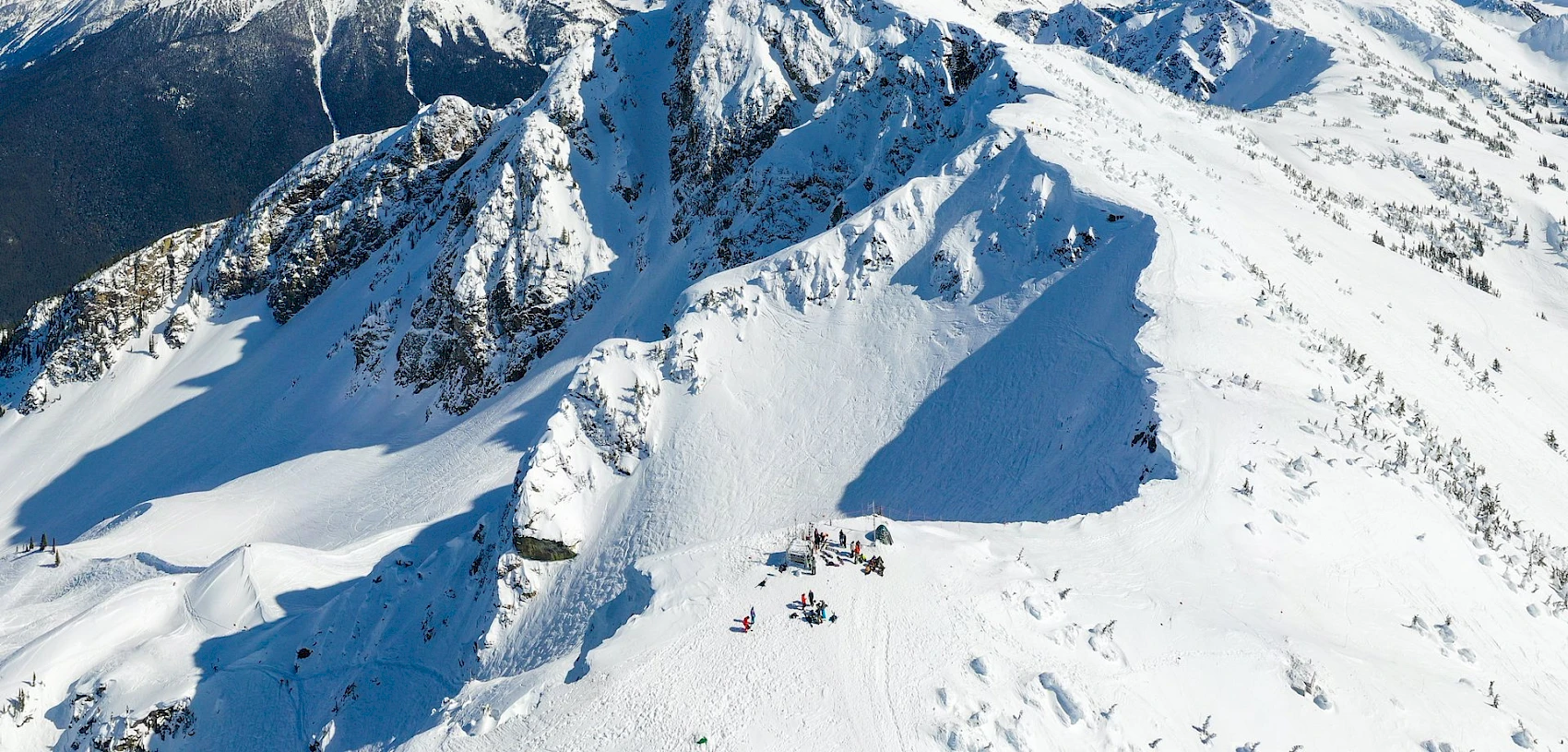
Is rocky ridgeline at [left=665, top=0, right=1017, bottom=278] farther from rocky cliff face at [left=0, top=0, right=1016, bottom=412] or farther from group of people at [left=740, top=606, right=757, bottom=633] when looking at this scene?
group of people at [left=740, top=606, right=757, bottom=633]

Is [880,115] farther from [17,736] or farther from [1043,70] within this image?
[17,736]

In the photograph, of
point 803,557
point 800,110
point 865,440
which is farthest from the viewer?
point 800,110

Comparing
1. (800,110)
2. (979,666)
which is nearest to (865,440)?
(979,666)

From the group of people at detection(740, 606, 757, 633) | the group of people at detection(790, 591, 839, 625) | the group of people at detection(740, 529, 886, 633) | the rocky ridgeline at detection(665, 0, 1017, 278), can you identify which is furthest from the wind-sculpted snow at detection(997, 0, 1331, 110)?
the group of people at detection(740, 606, 757, 633)

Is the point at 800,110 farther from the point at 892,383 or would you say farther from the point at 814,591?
the point at 814,591

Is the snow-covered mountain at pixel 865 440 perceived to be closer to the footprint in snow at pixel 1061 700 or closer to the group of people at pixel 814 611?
the footprint in snow at pixel 1061 700

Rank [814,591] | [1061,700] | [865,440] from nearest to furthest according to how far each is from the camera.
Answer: [1061,700] → [814,591] → [865,440]
